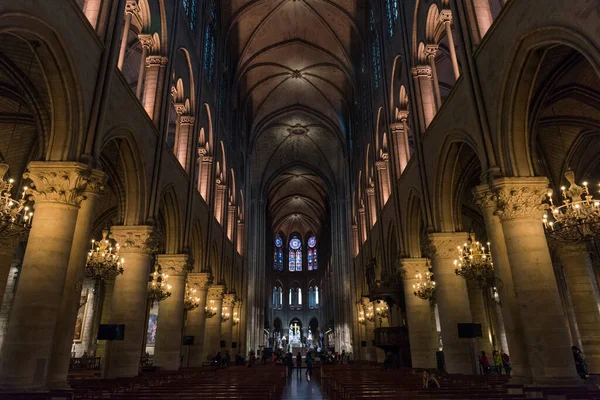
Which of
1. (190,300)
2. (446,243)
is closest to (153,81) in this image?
(190,300)

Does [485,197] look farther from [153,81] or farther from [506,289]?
[153,81]

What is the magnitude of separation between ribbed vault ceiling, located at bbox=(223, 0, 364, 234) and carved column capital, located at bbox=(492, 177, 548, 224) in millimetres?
20201

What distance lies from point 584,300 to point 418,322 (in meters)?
5.89

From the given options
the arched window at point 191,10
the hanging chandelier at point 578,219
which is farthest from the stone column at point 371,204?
the hanging chandelier at point 578,219

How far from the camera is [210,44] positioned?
76.7 ft

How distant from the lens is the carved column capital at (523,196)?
8.82 meters

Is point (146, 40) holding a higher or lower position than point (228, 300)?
higher

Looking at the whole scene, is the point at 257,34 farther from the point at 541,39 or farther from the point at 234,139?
the point at 541,39

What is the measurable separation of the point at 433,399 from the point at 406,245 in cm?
1177

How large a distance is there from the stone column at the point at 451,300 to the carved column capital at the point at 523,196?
14.7ft

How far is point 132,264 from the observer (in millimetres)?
12625

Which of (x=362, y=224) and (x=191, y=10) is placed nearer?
(x=191, y=10)

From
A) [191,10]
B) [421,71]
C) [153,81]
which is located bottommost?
[153,81]

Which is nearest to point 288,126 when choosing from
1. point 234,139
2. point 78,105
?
point 234,139
